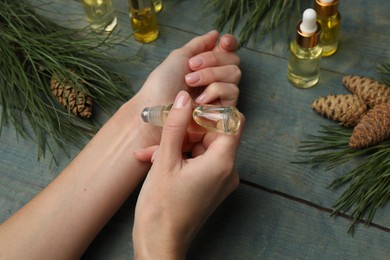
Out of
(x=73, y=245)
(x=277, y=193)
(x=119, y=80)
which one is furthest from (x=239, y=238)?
(x=119, y=80)

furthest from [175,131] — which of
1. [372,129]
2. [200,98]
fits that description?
[372,129]

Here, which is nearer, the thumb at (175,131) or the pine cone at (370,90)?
the thumb at (175,131)

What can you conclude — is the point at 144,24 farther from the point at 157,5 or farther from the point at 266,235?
the point at 266,235

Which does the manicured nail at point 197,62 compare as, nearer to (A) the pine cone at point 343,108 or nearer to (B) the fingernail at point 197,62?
(B) the fingernail at point 197,62

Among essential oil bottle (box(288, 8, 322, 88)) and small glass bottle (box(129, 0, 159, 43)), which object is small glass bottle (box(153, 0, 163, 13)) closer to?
small glass bottle (box(129, 0, 159, 43))

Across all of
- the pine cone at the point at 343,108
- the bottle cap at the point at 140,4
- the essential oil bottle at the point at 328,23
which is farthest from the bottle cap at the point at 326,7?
the bottle cap at the point at 140,4

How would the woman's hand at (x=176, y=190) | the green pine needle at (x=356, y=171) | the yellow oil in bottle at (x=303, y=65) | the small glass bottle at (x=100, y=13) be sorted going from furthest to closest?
Result: the small glass bottle at (x=100, y=13) → the yellow oil in bottle at (x=303, y=65) → the green pine needle at (x=356, y=171) → the woman's hand at (x=176, y=190)

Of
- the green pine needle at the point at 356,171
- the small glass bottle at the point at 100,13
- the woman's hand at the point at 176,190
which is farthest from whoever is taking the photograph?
the small glass bottle at the point at 100,13
